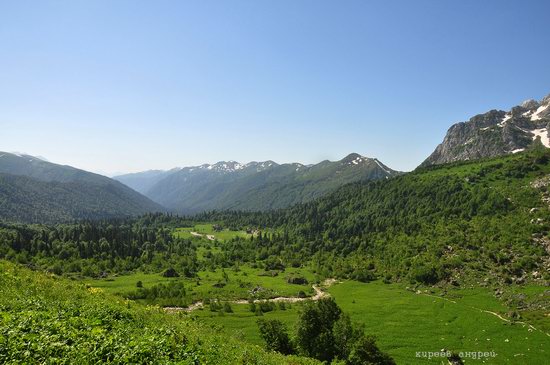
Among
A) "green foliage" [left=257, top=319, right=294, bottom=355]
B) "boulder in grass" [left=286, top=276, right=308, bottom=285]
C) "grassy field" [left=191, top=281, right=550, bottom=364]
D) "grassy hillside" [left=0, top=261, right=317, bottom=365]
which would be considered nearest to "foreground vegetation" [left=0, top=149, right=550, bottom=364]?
"grassy field" [left=191, top=281, right=550, bottom=364]

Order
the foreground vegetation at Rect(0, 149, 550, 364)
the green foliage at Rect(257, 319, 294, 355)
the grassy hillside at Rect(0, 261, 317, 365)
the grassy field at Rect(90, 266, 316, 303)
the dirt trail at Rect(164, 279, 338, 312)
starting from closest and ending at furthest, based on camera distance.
Answer: 1. the grassy hillside at Rect(0, 261, 317, 365)
2. the green foliage at Rect(257, 319, 294, 355)
3. the foreground vegetation at Rect(0, 149, 550, 364)
4. the dirt trail at Rect(164, 279, 338, 312)
5. the grassy field at Rect(90, 266, 316, 303)

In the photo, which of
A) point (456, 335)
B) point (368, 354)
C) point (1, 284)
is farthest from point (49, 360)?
point (456, 335)

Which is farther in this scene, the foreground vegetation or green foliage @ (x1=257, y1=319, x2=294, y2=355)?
the foreground vegetation

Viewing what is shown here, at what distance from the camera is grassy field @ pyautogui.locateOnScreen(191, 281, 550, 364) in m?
84.8

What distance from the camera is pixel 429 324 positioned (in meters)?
107

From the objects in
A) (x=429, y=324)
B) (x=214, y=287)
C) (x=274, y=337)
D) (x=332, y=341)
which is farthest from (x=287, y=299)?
(x=274, y=337)

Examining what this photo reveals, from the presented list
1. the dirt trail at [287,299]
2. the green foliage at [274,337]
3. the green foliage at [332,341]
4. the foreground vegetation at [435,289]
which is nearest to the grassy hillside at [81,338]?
the green foliage at [274,337]

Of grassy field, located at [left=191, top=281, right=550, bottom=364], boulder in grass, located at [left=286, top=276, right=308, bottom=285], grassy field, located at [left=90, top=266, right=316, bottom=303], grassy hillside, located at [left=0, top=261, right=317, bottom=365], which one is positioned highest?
grassy hillside, located at [left=0, top=261, right=317, bottom=365]

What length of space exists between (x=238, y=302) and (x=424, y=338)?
8110cm

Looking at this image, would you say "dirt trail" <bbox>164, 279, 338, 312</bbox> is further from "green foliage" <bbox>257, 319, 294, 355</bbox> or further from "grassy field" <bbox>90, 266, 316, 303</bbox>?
"green foliage" <bbox>257, 319, 294, 355</bbox>

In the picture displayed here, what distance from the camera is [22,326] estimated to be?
66.1 feet

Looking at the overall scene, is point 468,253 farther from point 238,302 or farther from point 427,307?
point 238,302

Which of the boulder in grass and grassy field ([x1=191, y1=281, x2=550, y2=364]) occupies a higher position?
grassy field ([x1=191, y1=281, x2=550, y2=364])

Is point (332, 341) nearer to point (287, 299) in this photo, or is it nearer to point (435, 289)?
point (287, 299)
